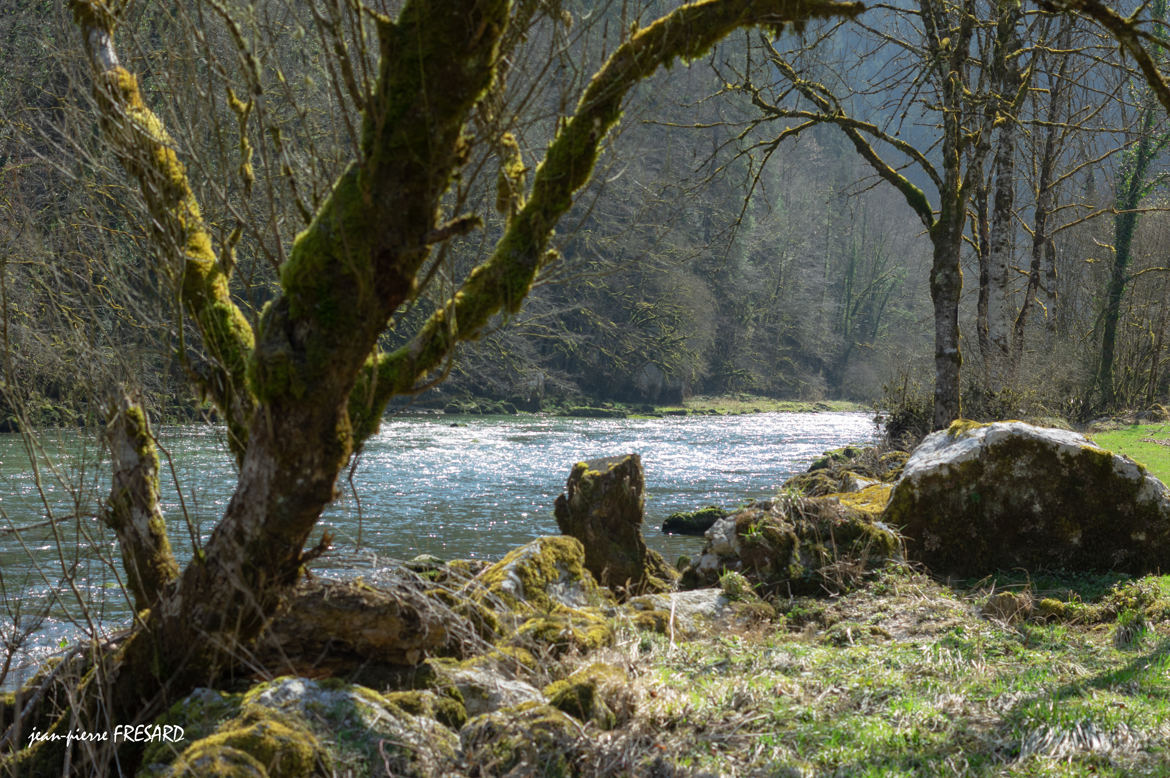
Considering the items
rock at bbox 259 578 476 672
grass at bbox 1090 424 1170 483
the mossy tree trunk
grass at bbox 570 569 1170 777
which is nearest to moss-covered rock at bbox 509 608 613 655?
grass at bbox 570 569 1170 777

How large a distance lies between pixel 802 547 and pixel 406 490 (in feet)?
34.2

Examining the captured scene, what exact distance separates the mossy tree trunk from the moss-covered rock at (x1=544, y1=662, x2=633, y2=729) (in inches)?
57.4

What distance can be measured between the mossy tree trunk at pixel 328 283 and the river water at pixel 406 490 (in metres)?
0.33

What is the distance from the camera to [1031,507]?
7.17 metres

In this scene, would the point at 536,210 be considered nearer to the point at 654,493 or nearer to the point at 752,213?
the point at 654,493

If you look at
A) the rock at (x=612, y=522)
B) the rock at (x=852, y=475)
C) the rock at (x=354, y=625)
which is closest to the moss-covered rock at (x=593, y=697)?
the rock at (x=354, y=625)

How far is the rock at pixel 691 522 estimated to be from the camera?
559 inches

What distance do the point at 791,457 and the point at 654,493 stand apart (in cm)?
818

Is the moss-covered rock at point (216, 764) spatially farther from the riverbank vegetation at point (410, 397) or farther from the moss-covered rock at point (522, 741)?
the moss-covered rock at point (522, 741)

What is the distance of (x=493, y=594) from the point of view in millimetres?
6070

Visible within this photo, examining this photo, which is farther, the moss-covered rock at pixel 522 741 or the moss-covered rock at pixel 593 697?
the moss-covered rock at pixel 593 697

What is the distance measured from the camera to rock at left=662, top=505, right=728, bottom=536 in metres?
14.2

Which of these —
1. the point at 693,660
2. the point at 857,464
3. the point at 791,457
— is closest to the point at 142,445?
the point at 693,660

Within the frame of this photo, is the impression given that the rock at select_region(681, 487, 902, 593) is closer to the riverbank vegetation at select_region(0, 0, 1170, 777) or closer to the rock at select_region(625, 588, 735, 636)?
the riverbank vegetation at select_region(0, 0, 1170, 777)
